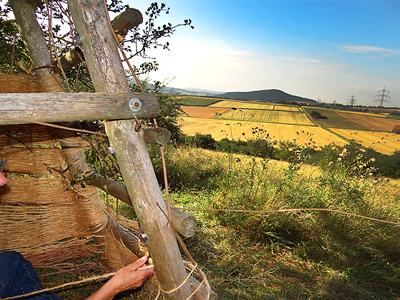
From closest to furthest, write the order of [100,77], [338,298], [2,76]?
[100,77]
[2,76]
[338,298]

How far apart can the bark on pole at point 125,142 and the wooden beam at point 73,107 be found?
94 millimetres

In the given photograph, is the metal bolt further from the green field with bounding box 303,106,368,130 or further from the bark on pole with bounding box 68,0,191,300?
the green field with bounding box 303,106,368,130

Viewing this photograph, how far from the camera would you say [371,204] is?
3.25m

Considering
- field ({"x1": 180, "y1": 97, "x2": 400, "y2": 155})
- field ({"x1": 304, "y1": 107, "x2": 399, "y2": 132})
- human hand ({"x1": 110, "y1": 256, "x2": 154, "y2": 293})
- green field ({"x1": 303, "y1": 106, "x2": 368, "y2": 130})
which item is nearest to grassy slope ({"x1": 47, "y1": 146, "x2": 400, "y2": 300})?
human hand ({"x1": 110, "y1": 256, "x2": 154, "y2": 293})

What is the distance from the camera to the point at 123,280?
1298 millimetres

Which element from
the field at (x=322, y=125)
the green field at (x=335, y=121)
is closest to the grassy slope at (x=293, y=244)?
the field at (x=322, y=125)

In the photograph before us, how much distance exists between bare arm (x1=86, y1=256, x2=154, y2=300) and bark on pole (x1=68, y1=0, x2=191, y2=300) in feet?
0.72

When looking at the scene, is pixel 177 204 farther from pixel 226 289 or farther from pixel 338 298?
pixel 338 298

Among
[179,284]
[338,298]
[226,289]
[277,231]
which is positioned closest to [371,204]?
[277,231]

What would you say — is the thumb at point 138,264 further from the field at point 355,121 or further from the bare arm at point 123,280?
the field at point 355,121

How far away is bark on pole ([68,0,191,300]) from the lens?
44.6 inches

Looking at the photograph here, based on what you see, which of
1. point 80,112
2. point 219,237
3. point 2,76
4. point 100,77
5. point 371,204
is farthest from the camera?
point 371,204

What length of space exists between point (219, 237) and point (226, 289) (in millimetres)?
803

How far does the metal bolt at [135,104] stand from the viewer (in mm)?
1111
